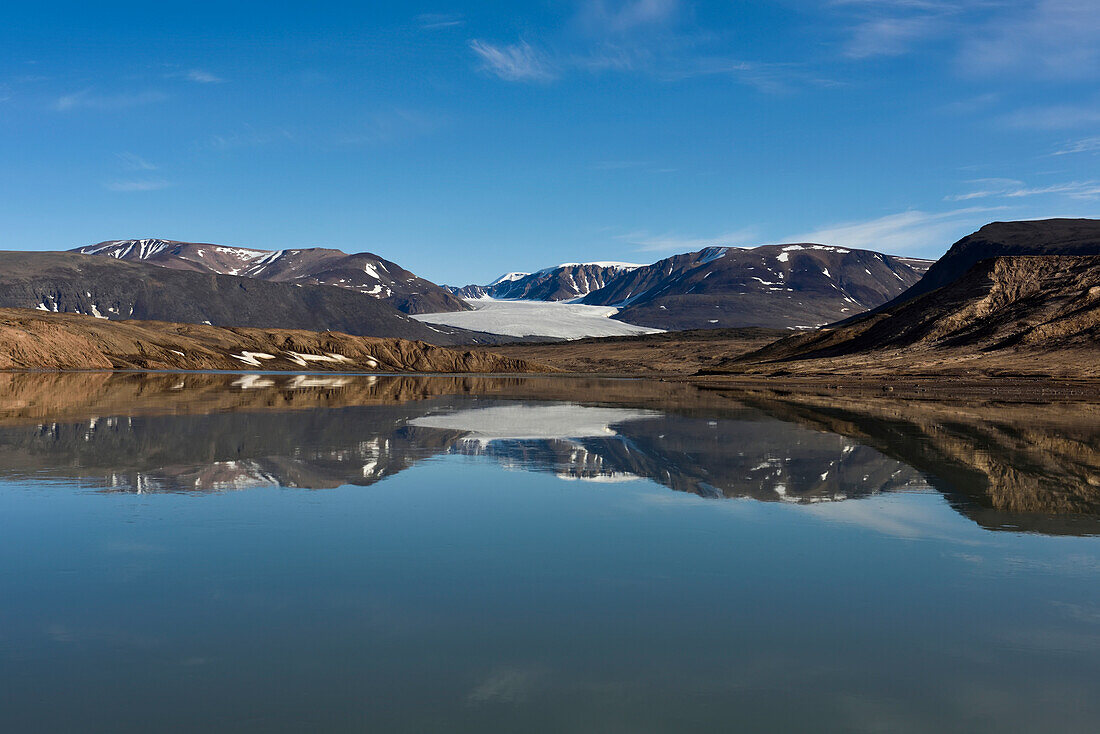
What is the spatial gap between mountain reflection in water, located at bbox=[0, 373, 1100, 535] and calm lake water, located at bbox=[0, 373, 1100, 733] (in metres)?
0.20

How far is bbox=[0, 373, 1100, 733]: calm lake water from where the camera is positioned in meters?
6.41

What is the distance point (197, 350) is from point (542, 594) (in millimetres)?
123694

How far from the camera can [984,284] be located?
115 metres

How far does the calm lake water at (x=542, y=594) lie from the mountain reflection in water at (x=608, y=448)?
0.20m

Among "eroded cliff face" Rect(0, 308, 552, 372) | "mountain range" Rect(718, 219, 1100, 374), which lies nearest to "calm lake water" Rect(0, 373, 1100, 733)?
"mountain range" Rect(718, 219, 1100, 374)

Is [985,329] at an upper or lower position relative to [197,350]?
upper

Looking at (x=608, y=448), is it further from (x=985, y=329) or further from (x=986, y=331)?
(x=985, y=329)

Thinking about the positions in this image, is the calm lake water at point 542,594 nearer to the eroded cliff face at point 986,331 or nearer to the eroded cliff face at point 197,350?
the eroded cliff face at point 986,331

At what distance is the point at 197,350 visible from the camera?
120 metres

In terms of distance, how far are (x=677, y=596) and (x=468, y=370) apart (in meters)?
129

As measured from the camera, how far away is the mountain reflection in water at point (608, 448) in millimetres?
16859

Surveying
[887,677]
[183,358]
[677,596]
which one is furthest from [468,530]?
[183,358]

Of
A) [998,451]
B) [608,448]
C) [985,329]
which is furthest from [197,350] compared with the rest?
[998,451]

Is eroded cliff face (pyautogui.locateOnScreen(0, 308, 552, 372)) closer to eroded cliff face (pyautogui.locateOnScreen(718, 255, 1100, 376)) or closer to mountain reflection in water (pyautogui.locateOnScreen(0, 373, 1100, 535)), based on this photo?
eroded cliff face (pyautogui.locateOnScreen(718, 255, 1100, 376))
